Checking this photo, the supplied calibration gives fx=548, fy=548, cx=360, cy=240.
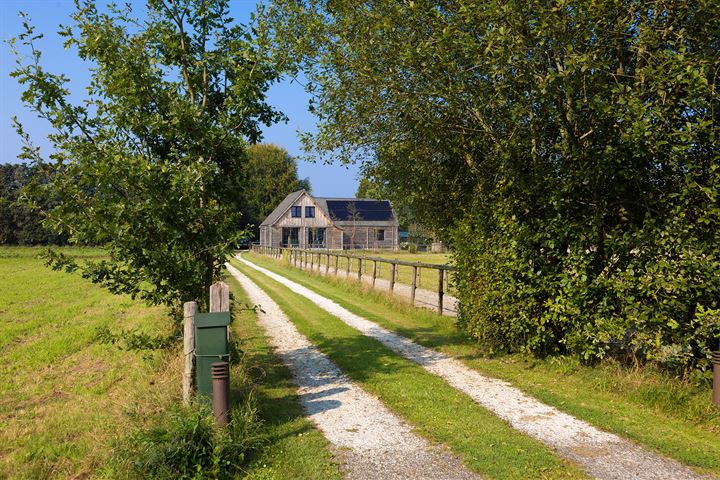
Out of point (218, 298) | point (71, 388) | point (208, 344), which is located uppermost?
point (218, 298)

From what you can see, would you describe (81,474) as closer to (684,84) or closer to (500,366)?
(500,366)

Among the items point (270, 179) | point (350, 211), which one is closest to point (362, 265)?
point (350, 211)

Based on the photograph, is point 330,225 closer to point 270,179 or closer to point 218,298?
point 270,179

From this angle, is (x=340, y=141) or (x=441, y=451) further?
(x=340, y=141)

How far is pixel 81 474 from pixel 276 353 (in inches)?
196

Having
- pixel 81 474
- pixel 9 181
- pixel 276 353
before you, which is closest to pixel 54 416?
pixel 81 474

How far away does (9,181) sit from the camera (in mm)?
85625

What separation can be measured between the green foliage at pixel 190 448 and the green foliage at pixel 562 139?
4.87 m

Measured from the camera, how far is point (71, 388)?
9.50 metres

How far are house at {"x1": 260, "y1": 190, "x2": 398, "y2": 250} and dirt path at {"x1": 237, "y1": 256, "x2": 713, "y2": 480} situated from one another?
5758 cm

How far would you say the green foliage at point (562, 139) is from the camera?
22.3 ft

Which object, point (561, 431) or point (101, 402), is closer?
point (561, 431)

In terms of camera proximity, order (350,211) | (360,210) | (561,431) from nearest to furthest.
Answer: (561,431) → (350,211) → (360,210)

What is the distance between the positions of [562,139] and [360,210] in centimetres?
6305
